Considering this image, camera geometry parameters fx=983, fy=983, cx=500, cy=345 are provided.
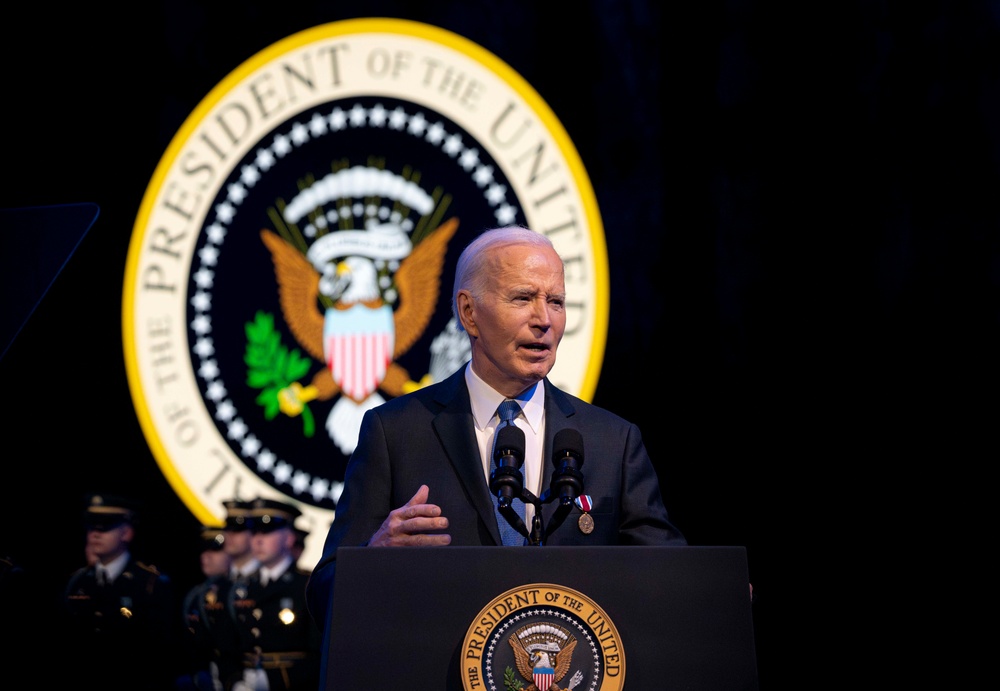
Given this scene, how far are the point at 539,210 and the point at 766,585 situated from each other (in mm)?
1655

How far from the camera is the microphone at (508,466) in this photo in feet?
5.13

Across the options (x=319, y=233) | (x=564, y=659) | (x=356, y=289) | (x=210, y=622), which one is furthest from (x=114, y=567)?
(x=564, y=659)

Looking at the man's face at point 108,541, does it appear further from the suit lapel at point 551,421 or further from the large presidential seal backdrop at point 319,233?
the suit lapel at point 551,421

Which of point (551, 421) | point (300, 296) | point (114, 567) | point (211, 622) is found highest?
point (300, 296)

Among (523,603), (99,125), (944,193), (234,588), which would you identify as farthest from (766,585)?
(99,125)

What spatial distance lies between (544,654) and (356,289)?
2.75 m

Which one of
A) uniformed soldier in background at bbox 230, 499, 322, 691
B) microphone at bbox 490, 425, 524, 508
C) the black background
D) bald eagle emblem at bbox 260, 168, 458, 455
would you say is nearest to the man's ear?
microphone at bbox 490, 425, 524, 508

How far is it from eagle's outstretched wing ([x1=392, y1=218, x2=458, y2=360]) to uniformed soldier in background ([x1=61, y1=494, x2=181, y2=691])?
1.25 m

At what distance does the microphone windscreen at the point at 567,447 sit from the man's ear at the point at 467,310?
0.57 m

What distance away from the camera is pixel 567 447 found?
64.5 inches

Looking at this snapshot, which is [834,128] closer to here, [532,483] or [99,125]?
[532,483]

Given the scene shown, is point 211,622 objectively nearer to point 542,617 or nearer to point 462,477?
point 462,477

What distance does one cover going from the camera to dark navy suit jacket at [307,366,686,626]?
1957 mm

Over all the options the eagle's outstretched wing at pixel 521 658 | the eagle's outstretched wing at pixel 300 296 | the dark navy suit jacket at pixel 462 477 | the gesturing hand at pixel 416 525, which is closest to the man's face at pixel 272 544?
the eagle's outstretched wing at pixel 300 296
